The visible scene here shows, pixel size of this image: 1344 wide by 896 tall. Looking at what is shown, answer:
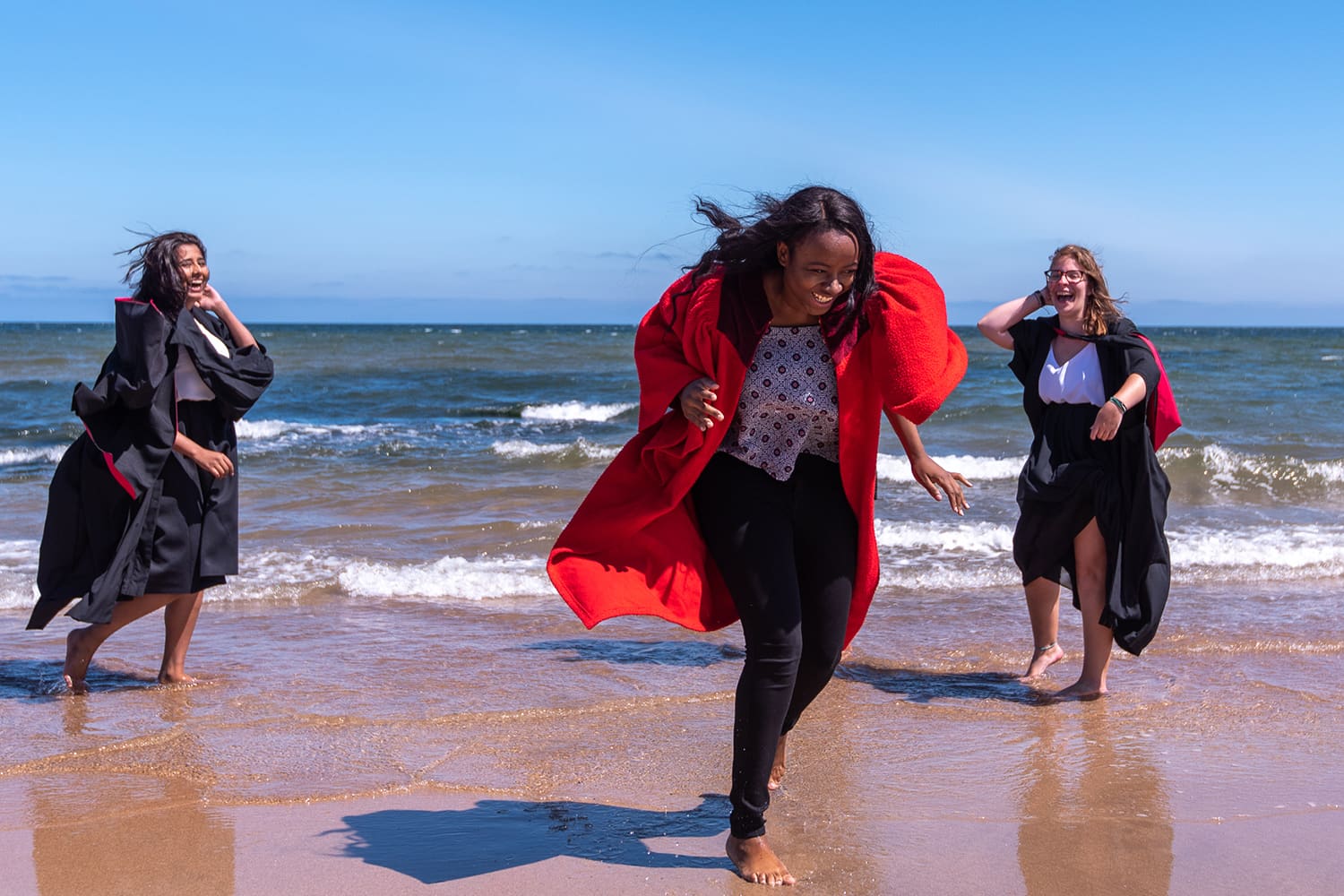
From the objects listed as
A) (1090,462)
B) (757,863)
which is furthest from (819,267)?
(1090,462)

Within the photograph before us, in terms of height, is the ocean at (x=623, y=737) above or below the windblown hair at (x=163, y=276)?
below

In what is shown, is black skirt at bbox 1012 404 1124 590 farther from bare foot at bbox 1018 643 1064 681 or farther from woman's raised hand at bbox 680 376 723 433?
woman's raised hand at bbox 680 376 723 433

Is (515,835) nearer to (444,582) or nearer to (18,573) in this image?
(444,582)

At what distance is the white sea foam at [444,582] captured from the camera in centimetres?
711

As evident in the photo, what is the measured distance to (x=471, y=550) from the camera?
28.7 ft

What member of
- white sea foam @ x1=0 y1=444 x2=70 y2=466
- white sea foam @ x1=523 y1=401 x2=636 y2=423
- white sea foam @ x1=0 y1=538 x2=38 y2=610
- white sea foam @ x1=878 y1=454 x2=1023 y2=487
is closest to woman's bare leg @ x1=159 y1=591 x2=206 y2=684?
white sea foam @ x1=0 y1=538 x2=38 y2=610

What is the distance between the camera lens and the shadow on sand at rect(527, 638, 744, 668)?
18.7 ft

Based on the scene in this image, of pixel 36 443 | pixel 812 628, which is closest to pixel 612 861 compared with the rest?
pixel 812 628

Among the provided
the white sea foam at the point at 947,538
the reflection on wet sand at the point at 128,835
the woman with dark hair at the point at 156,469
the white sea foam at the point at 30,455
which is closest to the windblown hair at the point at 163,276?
the woman with dark hair at the point at 156,469

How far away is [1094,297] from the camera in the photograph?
5039 mm

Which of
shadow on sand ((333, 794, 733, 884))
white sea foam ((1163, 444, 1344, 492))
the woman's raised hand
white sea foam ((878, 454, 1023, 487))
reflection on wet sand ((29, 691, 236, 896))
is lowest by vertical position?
reflection on wet sand ((29, 691, 236, 896))

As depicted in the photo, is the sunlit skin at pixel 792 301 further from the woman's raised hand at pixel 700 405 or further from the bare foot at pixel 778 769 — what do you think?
the bare foot at pixel 778 769

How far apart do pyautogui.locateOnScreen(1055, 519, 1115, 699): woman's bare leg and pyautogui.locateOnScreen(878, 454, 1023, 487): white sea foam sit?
7.25m

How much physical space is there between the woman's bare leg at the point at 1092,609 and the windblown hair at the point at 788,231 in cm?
237
